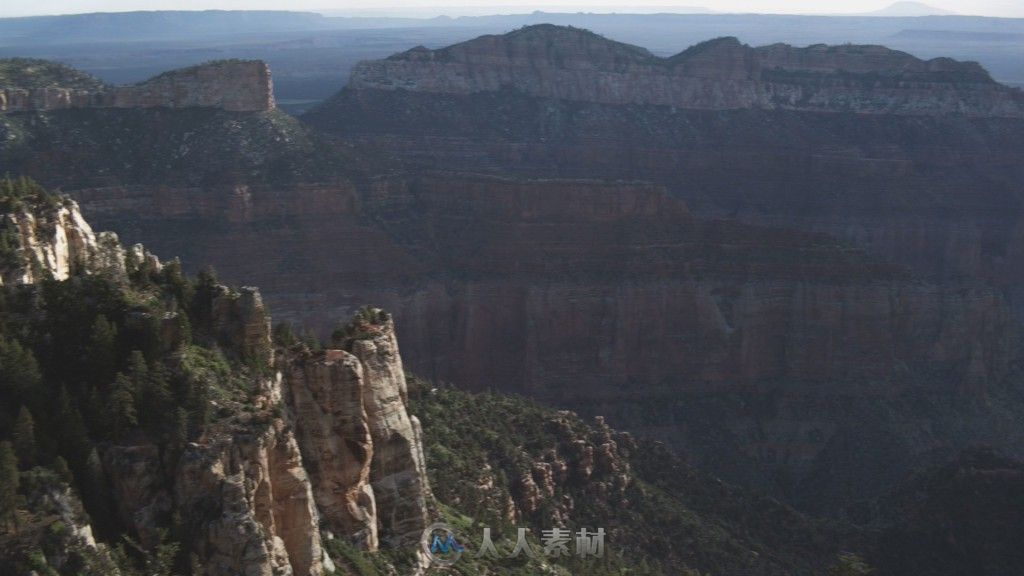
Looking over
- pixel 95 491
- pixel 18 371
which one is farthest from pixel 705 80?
pixel 95 491

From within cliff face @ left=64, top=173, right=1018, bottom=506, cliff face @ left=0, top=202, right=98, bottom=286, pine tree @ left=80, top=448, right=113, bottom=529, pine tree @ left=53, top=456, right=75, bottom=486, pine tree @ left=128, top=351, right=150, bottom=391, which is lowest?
cliff face @ left=64, top=173, right=1018, bottom=506

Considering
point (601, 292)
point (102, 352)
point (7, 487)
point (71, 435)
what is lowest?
point (601, 292)

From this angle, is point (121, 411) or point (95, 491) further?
point (121, 411)

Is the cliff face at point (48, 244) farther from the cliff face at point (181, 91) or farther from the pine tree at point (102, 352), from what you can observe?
the cliff face at point (181, 91)

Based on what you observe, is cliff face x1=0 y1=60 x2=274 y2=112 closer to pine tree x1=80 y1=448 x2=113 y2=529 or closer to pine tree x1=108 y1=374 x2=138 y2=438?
pine tree x1=108 y1=374 x2=138 y2=438

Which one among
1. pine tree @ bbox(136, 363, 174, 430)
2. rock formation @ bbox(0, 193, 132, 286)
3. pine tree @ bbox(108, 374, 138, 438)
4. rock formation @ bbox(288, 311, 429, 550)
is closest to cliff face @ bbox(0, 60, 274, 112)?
rock formation @ bbox(0, 193, 132, 286)

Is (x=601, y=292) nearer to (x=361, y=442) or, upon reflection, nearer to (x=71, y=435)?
(x=361, y=442)
